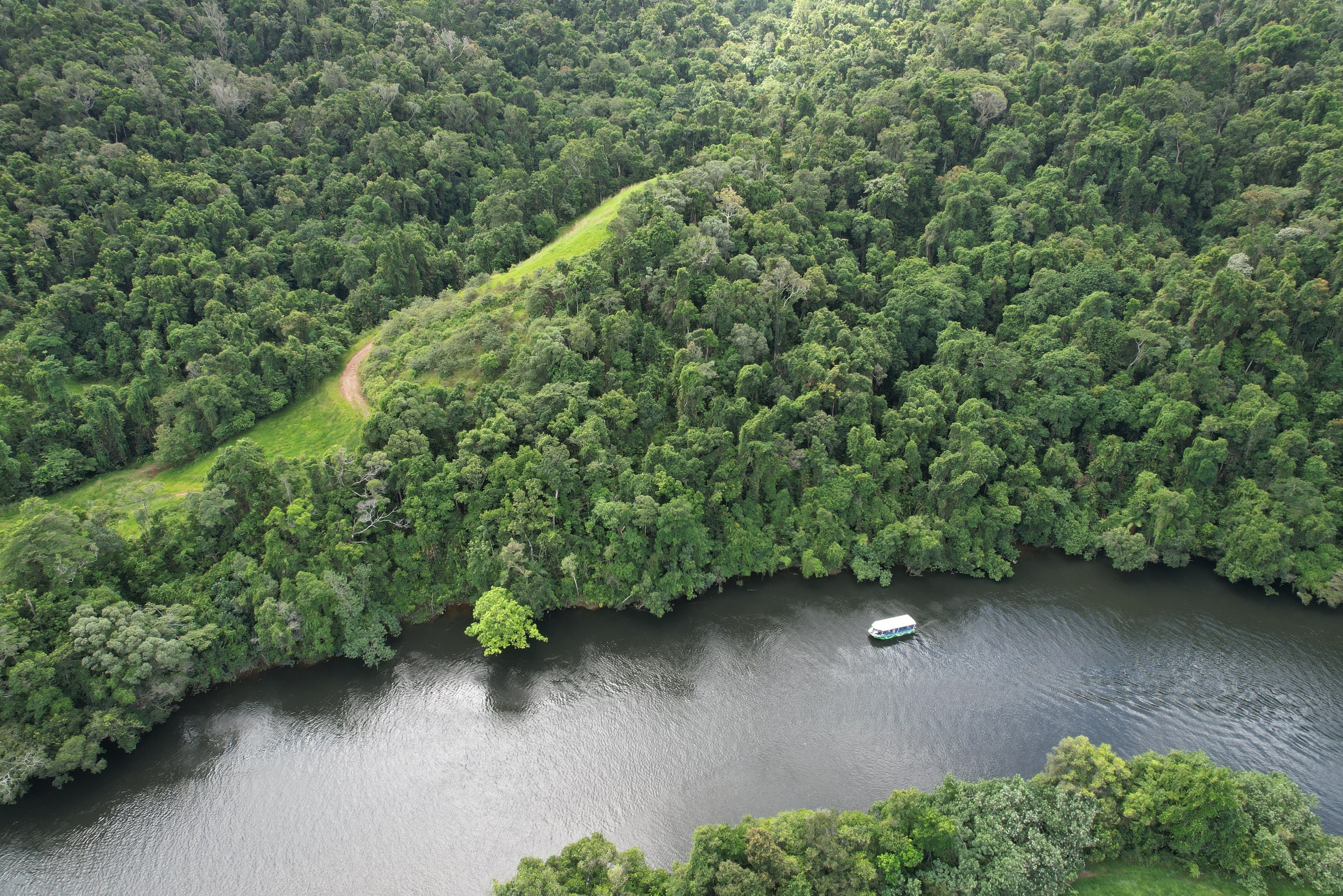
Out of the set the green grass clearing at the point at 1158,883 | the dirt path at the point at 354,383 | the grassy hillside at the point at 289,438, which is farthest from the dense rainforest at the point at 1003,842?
the dirt path at the point at 354,383

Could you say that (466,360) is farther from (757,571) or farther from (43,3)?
(43,3)

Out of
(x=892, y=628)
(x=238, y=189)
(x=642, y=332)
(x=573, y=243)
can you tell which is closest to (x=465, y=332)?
(x=642, y=332)

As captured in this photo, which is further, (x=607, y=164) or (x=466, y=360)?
(x=607, y=164)

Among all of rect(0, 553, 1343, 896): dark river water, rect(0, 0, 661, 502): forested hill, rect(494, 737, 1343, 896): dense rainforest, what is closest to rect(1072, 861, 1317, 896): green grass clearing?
rect(494, 737, 1343, 896): dense rainforest

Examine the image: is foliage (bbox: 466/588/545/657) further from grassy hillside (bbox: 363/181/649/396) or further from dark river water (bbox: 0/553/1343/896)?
grassy hillside (bbox: 363/181/649/396)

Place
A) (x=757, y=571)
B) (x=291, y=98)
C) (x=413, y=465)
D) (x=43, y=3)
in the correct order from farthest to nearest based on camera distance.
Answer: (x=291, y=98) → (x=43, y=3) → (x=757, y=571) → (x=413, y=465)

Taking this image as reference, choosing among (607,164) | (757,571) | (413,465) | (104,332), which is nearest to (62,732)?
(413,465)

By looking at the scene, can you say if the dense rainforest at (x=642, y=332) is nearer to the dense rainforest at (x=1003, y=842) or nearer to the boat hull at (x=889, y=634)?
the boat hull at (x=889, y=634)
